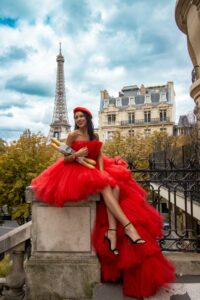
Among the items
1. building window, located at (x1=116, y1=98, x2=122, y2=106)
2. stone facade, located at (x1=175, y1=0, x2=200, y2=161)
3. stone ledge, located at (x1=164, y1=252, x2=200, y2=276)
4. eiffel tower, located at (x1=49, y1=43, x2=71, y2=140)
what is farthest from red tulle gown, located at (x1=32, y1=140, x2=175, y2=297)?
eiffel tower, located at (x1=49, y1=43, x2=71, y2=140)

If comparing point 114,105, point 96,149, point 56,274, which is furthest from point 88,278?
point 114,105

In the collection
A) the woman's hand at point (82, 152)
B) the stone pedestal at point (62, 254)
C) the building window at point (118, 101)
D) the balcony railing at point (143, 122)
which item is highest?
the building window at point (118, 101)

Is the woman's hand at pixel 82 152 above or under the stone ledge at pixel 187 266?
above

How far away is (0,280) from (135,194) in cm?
209

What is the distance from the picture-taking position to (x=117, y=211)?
2902 mm

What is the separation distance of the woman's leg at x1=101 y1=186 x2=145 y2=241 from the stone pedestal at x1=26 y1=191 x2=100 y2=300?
0.19m

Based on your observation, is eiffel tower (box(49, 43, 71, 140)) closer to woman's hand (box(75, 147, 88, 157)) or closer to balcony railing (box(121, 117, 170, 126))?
balcony railing (box(121, 117, 170, 126))

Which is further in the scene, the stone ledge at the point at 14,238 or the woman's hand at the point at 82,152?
the stone ledge at the point at 14,238

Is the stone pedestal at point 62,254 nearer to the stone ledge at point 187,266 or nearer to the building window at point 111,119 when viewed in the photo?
the stone ledge at point 187,266

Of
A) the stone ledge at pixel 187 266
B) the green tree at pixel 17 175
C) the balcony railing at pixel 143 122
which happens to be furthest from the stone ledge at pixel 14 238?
the balcony railing at pixel 143 122

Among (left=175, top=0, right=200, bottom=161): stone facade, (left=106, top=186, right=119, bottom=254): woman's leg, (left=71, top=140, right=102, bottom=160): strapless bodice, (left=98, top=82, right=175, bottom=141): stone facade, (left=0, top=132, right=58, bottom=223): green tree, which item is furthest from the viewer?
(left=98, top=82, right=175, bottom=141): stone facade

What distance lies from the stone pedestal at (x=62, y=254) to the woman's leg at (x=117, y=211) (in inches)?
7.7

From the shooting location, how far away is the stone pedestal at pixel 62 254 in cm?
313

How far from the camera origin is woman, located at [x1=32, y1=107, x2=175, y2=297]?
2795 mm
